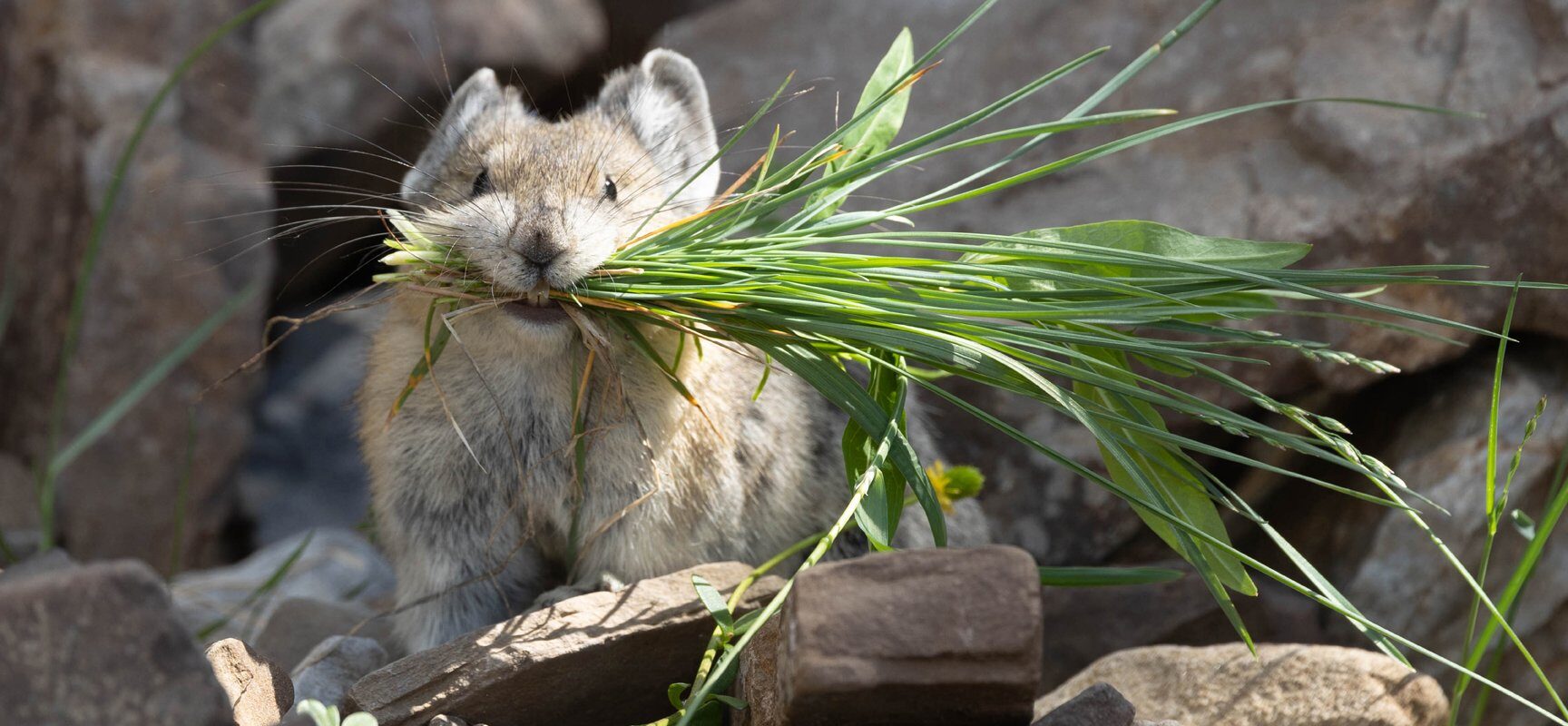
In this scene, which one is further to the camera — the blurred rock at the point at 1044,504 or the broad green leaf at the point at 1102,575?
the blurred rock at the point at 1044,504

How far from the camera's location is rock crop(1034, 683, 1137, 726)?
9.77 ft

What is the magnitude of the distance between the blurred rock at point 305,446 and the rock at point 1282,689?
6.04m

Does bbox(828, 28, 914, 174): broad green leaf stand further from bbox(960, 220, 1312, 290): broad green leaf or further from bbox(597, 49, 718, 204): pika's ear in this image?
bbox(597, 49, 718, 204): pika's ear

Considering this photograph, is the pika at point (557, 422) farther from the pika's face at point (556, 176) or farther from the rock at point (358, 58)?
the rock at point (358, 58)

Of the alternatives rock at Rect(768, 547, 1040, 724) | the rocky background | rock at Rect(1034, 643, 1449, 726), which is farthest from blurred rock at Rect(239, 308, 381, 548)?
rock at Rect(768, 547, 1040, 724)

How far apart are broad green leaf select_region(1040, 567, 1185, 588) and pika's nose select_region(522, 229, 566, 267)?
159cm

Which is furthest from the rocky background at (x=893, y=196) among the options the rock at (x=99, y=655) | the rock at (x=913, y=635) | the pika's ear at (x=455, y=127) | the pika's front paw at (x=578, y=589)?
the rock at (x=913, y=635)

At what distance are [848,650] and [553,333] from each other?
157cm

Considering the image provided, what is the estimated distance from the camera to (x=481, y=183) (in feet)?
14.0

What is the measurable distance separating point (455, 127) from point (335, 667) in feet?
6.19

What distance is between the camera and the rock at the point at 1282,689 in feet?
12.8

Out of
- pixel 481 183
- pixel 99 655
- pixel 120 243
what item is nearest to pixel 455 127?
pixel 481 183

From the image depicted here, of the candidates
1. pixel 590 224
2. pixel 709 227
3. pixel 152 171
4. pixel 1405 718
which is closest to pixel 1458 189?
pixel 1405 718

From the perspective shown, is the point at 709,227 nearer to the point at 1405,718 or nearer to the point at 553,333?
the point at 553,333
